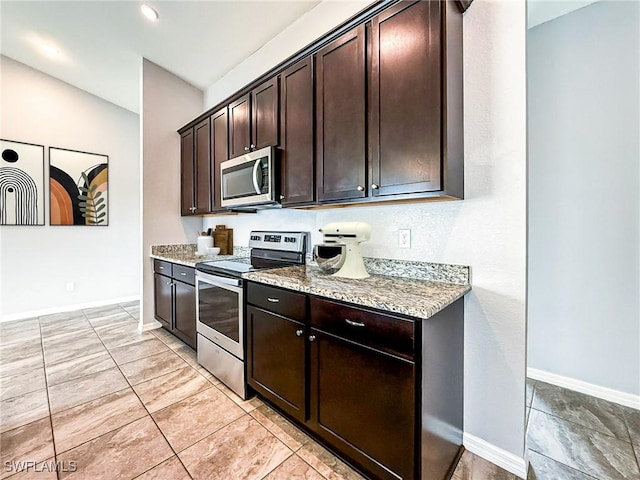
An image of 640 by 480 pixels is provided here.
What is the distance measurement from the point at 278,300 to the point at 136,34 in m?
3.22

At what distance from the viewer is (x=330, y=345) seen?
1430 millimetres

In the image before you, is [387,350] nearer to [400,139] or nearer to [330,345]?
[330,345]

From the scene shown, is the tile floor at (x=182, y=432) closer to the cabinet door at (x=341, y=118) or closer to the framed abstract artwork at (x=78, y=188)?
the cabinet door at (x=341, y=118)

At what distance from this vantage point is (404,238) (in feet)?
5.99

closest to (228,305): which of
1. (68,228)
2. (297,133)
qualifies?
(297,133)

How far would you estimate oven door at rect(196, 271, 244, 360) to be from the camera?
1985 millimetres

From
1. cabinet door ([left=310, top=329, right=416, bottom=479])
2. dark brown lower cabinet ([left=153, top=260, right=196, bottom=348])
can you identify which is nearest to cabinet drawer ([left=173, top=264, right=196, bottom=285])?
dark brown lower cabinet ([left=153, top=260, right=196, bottom=348])

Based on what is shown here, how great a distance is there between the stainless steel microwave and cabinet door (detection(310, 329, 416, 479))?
121 cm

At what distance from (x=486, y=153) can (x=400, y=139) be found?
465 mm

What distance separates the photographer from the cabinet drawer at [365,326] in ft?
3.79

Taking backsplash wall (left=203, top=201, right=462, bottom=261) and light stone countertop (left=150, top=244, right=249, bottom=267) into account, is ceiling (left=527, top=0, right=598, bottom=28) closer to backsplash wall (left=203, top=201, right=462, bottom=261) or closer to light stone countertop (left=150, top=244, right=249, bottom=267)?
backsplash wall (left=203, top=201, right=462, bottom=261)

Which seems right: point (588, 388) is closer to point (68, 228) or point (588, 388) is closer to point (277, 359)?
point (277, 359)

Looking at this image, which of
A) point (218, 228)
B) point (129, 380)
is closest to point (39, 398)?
point (129, 380)

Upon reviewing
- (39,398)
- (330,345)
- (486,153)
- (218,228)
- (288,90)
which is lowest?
(39,398)
